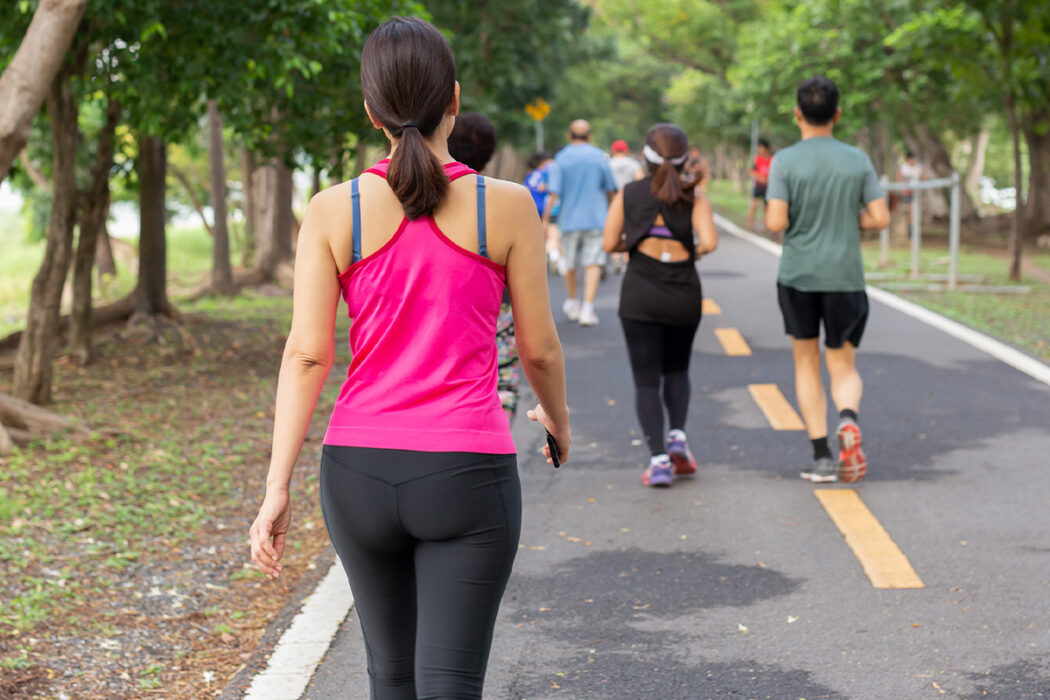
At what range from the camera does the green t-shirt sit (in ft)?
20.5

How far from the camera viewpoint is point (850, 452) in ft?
21.0

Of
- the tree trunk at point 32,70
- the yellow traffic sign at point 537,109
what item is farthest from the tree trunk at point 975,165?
the tree trunk at point 32,70

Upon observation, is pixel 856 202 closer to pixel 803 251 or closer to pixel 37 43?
pixel 803 251

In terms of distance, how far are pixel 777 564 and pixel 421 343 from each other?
3.23 meters

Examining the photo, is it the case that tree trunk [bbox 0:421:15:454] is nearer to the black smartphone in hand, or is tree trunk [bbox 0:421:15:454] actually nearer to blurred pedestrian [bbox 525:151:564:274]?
the black smartphone in hand

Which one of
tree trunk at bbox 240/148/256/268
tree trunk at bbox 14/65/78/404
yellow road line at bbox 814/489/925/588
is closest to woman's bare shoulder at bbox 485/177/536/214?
yellow road line at bbox 814/489/925/588

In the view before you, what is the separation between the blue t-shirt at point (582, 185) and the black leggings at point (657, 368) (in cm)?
608

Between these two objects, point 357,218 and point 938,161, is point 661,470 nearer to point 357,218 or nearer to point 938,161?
point 357,218

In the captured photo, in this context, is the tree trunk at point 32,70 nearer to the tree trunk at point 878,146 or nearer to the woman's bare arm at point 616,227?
the woman's bare arm at point 616,227

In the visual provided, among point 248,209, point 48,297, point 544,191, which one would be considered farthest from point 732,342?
point 248,209

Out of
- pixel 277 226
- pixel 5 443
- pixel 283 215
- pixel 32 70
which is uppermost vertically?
pixel 32 70

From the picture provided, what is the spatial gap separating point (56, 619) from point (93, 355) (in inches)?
310

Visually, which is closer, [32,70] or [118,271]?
[32,70]

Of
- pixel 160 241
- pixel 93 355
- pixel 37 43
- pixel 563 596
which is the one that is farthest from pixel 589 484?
pixel 160 241
